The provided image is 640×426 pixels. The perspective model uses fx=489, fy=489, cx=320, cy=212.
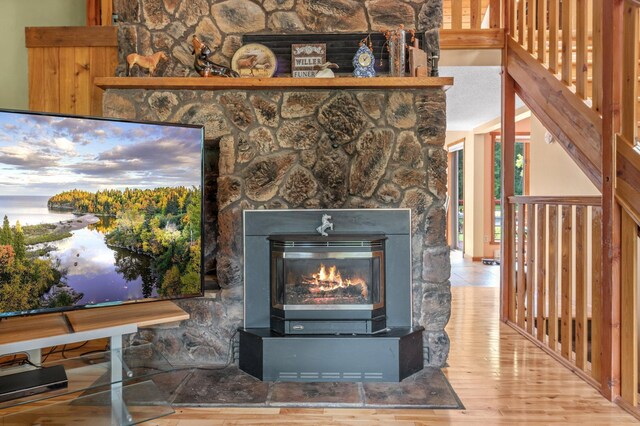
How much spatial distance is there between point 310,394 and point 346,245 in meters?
0.85

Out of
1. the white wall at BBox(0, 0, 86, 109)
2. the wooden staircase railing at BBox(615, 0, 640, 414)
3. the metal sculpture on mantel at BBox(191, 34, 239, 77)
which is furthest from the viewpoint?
the white wall at BBox(0, 0, 86, 109)

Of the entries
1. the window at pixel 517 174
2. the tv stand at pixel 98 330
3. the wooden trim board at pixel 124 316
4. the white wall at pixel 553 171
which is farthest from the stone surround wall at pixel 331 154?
the window at pixel 517 174

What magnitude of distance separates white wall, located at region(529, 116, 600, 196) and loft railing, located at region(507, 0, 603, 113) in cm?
117

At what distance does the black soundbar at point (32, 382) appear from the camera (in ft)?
5.97

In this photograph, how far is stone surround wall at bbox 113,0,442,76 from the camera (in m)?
3.14

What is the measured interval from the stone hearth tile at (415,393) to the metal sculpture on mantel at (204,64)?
81.6 inches

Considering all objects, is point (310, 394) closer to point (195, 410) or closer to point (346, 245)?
point (195, 410)

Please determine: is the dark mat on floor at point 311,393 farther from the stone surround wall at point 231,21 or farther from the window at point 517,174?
the window at point 517,174

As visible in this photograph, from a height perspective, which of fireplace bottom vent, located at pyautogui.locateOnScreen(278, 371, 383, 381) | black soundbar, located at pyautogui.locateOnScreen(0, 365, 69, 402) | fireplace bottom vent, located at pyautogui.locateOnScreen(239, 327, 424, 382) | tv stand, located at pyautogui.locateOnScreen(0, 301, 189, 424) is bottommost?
fireplace bottom vent, located at pyautogui.locateOnScreen(278, 371, 383, 381)

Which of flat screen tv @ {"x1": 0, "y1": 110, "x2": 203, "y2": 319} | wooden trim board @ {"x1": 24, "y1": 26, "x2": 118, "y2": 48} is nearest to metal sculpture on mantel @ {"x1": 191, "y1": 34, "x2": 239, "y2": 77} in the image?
flat screen tv @ {"x1": 0, "y1": 110, "x2": 203, "y2": 319}

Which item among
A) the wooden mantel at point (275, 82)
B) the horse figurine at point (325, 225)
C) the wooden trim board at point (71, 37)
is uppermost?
the wooden trim board at point (71, 37)

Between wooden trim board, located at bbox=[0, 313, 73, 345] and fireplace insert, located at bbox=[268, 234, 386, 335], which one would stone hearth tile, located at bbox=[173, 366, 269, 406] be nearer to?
fireplace insert, located at bbox=[268, 234, 386, 335]

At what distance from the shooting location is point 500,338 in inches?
144

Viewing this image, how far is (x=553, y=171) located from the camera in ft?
16.7
